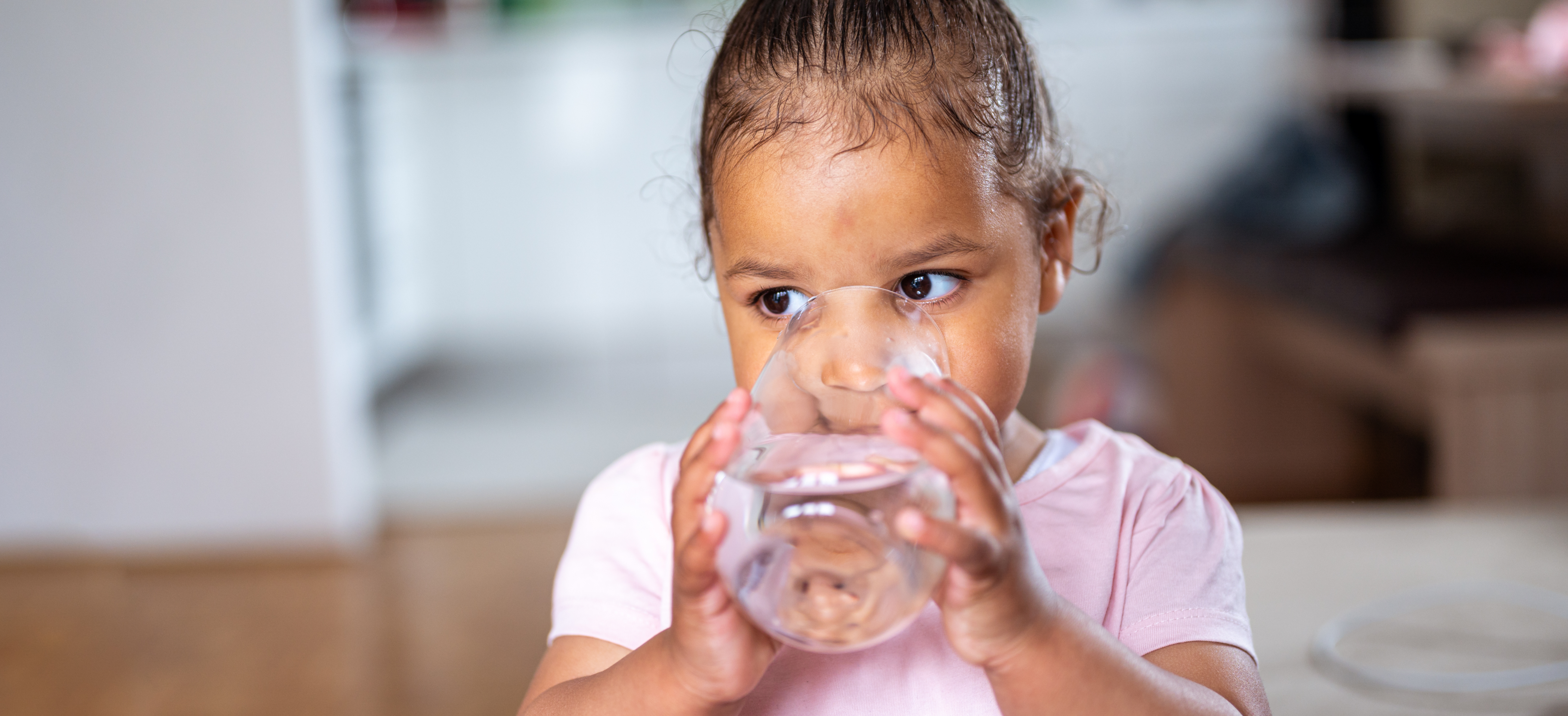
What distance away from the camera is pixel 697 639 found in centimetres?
52

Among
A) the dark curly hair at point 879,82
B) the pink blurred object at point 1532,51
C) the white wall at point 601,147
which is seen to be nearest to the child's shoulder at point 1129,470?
the dark curly hair at point 879,82

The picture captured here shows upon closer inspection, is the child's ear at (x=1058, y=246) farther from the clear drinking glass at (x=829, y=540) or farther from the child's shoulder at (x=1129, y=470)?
the clear drinking glass at (x=829, y=540)

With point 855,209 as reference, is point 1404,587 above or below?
below

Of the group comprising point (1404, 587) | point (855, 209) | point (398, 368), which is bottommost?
point (398, 368)

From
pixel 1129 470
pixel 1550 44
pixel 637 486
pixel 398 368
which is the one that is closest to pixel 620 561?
pixel 637 486

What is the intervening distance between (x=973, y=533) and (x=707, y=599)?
11 cm

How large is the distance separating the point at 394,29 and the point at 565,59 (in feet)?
1.51

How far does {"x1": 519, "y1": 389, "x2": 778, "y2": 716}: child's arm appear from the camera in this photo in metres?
0.50

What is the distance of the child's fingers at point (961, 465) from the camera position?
Result: 47cm

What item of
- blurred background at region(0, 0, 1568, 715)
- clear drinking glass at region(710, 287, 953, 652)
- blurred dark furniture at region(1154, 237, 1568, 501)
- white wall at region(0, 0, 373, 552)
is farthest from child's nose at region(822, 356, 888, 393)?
white wall at region(0, 0, 373, 552)

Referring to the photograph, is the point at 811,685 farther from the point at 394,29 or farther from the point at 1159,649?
the point at 394,29

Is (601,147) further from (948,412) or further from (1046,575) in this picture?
(948,412)

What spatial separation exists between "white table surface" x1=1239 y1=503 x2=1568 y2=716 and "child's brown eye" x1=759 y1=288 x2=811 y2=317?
1.34ft

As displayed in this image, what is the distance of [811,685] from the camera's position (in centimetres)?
64
